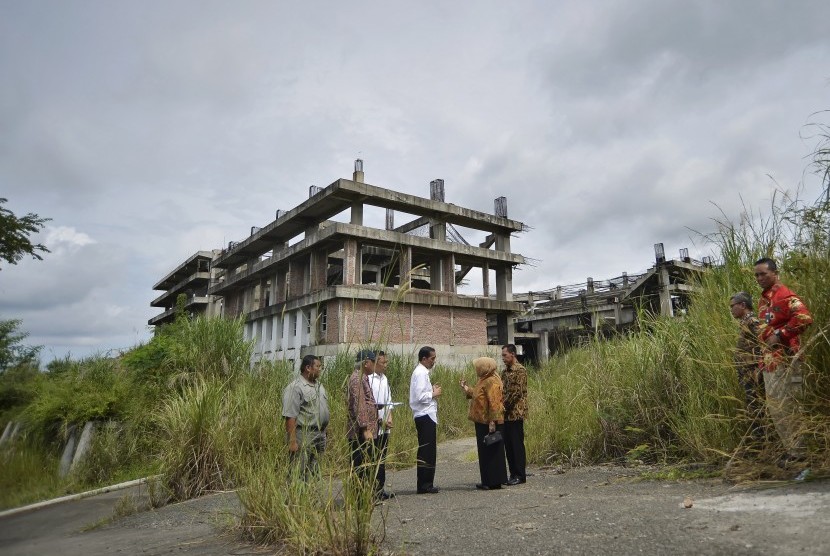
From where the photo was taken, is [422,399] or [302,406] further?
[422,399]

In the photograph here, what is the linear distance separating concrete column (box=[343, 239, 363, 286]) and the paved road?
16795 millimetres

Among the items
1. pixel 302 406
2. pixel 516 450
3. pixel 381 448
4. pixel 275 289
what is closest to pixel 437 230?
pixel 275 289

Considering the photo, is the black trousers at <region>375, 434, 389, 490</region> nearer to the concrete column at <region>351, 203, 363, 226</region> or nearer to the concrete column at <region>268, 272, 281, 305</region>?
the concrete column at <region>351, 203, 363, 226</region>

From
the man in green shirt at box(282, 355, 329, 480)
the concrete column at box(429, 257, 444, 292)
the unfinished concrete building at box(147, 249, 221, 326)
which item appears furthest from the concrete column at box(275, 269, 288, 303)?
the man in green shirt at box(282, 355, 329, 480)

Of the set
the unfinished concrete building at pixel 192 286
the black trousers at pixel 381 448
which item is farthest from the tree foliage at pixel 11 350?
the unfinished concrete building at pixel 192 286

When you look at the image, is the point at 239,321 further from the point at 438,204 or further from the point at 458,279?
the point at 458,279

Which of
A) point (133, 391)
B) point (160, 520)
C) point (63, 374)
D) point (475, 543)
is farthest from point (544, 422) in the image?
point (63, 374)

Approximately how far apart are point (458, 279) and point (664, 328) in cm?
2457

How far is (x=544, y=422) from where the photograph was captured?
8625 millimetres

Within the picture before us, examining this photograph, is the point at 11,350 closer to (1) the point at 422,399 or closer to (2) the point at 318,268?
(1) the point at 422,399

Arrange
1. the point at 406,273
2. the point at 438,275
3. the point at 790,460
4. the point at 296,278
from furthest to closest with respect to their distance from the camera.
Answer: the point at 296,278, the point at 438,275, the point at 406,273, the point at 790,460

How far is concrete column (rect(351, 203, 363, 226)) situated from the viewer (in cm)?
2459

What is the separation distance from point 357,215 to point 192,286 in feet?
94.3

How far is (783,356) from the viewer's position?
4.68 meters
